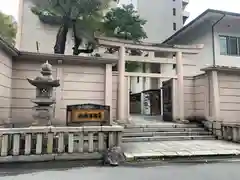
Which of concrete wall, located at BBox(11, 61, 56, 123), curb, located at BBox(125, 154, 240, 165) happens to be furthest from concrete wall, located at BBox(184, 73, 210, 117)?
concrete wall, located at BBox(11, 61, 56, 123)

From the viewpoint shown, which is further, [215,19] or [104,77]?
[215,19]

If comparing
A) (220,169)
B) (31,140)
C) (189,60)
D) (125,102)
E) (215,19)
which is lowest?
(220,169)

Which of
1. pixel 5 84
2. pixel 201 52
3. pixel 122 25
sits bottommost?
pixel 5 84

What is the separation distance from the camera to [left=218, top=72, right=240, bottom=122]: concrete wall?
922cm

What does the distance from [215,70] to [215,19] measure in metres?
5.01

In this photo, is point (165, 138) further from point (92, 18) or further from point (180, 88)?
point (92, 18)

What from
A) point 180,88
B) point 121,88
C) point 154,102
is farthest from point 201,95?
point 154,102

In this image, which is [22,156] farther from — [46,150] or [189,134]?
[189,134]

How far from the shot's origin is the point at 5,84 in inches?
275

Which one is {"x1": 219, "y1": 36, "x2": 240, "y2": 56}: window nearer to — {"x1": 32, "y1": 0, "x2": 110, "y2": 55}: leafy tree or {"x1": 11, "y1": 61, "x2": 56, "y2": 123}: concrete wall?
{"x1": 32, "y1": 0, "x2": 110, "y2": 55}: leafy tree

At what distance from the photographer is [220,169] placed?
4707 mm

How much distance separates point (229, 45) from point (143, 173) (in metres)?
11.6

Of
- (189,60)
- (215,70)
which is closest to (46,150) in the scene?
(215,70)

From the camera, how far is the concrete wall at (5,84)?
21.9ft
